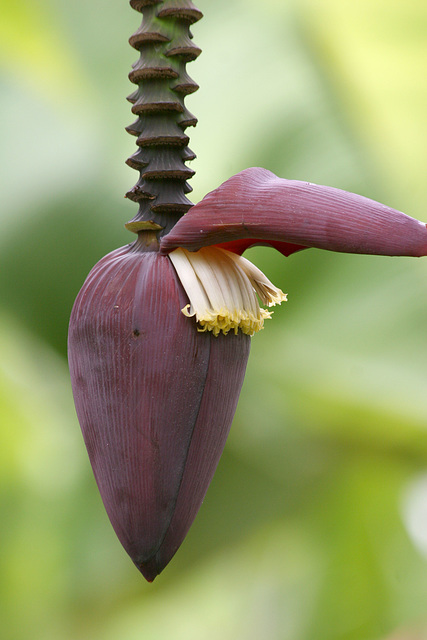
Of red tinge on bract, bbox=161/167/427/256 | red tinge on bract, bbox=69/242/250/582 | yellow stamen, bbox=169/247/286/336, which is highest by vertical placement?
red tinge on bract, bbox=161/167/427/256

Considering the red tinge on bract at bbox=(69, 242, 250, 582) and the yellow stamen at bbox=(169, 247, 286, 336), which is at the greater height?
the yellow stamen at bbox=(169, 247, 286, 336)

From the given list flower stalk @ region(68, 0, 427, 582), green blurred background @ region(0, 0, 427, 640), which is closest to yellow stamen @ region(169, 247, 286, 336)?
flower stalk @ region(68, 0, 427, 582)

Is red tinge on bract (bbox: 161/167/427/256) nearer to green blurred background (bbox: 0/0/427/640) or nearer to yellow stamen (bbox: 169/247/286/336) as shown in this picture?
yellow stamen (bbox: 169/247/286/336)

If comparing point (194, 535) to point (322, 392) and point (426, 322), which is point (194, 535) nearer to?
point (322, 392)

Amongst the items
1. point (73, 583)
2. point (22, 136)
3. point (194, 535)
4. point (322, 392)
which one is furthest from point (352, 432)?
point (22, 136)

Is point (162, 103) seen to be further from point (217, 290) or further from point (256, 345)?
point (256, 345)

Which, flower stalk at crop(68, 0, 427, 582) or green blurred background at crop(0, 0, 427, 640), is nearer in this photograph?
flower stalk at crop(68, 0, 427, 582)

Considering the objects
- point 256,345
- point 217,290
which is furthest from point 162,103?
point 256,345

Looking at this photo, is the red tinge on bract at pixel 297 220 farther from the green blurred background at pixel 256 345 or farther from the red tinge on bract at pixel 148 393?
the green blurred background at pixel 256 345
